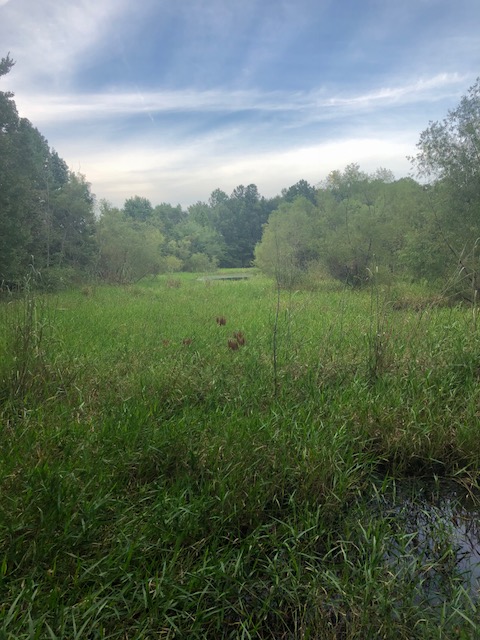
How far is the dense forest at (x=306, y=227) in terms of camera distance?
1078 centimetres

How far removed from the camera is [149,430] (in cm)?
308

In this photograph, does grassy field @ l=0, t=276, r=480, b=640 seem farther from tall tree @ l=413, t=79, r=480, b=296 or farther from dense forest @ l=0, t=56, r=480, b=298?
tall tree @ l=413, t=79, r=480, b=296

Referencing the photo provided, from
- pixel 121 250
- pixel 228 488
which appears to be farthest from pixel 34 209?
pixel 228 488

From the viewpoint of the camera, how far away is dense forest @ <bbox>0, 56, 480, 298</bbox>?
10.8 meters

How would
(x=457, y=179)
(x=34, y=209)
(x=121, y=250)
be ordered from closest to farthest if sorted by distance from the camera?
(x=457, y=179) → (x=34, y=209) → (x=121, y=250)

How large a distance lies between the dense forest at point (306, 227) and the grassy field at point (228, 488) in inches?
50.1

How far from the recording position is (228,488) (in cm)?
254

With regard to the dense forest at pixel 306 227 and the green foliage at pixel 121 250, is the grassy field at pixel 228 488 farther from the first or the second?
the green foliage at pixel 121 250

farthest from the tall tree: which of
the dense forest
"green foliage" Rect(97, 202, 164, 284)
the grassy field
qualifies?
"green foliage" Rect(97, 202, 164, 284)

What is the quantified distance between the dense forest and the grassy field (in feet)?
4.18

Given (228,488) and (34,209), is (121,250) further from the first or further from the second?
(228,488)

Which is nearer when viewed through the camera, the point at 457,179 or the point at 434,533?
the point at 434,533

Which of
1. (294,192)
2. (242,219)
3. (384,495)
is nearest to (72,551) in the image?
(384,495)

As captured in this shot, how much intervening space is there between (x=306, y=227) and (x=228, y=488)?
2080 cm
